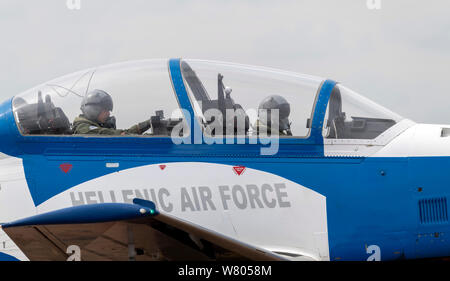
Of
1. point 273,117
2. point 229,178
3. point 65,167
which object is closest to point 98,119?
point 65,167

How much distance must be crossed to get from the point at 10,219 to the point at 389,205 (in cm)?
377

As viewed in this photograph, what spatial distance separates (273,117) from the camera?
5.94 metres

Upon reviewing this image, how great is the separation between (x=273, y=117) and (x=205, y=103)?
0.74 meters

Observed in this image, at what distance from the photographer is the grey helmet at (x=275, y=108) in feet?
19.4

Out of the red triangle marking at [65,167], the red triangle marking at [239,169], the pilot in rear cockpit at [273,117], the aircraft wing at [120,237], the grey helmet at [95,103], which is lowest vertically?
the aircraft wing at [120,237]

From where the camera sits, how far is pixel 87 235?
17.1 feet

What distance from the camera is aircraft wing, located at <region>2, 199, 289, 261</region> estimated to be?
4566 millimetres

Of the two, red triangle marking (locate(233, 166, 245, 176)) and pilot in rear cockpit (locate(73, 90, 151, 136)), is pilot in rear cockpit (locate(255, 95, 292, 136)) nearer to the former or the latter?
red triangle marking (locate(233, 166, 245, 176))

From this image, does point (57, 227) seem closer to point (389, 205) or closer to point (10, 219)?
point (10, 219)

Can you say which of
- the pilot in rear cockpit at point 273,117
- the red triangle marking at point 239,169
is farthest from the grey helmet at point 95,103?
the pilot in rear cockpit at point 273,117

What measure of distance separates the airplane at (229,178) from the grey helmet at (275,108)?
0.05ft

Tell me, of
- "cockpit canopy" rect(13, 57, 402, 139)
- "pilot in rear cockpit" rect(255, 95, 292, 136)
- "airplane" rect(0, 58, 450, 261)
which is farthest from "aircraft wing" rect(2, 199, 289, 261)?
"pilot in rear cockpit" rect(255, 95, 292, 136)

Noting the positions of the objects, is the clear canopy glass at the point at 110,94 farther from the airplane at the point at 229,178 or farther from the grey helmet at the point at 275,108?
the grey helmet at the point at 275,108

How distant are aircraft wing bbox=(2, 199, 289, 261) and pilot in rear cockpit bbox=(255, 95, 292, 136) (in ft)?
4.19
